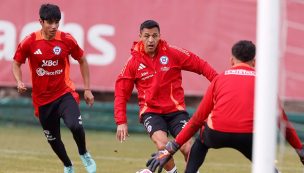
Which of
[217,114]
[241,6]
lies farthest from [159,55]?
[241,6]

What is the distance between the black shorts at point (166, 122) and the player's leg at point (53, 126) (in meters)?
1.59

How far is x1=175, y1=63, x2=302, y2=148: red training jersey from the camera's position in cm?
988

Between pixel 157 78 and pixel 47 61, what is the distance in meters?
1.77

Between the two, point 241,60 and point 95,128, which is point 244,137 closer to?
point 241,60

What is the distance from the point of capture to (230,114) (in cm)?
992

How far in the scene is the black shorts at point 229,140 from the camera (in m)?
9.93

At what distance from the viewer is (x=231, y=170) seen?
50.1 feet

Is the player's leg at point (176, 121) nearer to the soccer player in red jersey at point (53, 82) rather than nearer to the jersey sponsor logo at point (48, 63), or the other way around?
the soccer player in red jersey at point (53, 82)

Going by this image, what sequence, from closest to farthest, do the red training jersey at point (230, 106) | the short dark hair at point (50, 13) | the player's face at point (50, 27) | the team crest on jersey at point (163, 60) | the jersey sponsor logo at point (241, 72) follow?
1. the red training jersey at point (230, 106)
2. the jersey sponsor logo at point (241, 72)
3. the team crest on jersey at point (163, 60)
4. the short dark hair at point (50, 13)
5. the player's face at point (50, 27)

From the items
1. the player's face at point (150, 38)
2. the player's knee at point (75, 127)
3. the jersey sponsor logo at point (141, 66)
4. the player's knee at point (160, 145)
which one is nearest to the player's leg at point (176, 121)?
the player's knee at point (160, 145)

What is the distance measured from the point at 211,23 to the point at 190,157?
9468mm

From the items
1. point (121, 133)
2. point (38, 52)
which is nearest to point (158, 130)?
point (121, 133)

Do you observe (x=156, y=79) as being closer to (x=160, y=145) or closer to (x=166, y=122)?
(x=166, y=122)

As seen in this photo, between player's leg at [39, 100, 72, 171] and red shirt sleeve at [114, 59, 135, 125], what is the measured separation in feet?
4.84
